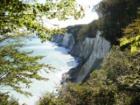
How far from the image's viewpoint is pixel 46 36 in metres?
10.7

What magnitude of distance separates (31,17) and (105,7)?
47.0m

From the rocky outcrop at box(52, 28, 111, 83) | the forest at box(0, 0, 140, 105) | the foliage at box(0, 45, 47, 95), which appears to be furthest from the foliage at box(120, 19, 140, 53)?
the rocky outcrop at box(52, 28, 111, 83)

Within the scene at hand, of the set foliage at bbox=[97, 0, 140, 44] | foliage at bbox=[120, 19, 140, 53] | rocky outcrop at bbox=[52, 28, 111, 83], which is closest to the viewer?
foliage at bbox=[120, 19, 140, 53]

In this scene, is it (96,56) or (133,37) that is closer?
(133,37)

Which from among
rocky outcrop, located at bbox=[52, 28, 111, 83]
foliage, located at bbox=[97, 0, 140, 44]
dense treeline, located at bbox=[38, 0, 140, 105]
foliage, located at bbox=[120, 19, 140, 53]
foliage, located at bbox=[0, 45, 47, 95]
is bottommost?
rocky outcrop, located at bbox=[52, 28, 111, 83]

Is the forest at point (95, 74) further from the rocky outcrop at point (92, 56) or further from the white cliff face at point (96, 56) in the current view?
the rocky outcrop at point (92, 56)

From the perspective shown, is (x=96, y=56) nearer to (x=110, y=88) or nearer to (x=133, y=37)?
(x=110, y=88)

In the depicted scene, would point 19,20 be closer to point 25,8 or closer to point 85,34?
point 25,8

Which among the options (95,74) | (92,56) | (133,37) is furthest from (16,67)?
(92,56)

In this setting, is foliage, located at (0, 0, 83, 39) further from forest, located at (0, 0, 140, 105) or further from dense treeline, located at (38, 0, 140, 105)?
dense treeline, located at (38, 0, 140, 105)

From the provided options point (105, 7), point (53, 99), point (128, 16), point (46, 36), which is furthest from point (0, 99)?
point (105, 7)

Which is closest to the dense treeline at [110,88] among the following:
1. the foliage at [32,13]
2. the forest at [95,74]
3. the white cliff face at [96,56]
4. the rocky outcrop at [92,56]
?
the forest at [95,74]

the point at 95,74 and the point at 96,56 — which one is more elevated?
the point at 95,74

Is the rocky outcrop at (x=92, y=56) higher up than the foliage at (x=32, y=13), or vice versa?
the foliage at (x=32, y=13)
